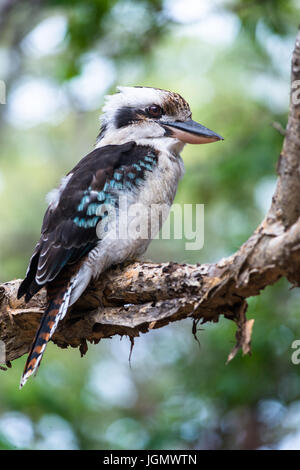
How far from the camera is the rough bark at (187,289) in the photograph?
2475mm

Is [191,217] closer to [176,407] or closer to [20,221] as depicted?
[176,407]

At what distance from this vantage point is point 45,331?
317cm

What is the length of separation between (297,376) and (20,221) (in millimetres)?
5073

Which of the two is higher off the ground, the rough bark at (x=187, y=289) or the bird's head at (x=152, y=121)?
the bird's head at (x=152, y=121)

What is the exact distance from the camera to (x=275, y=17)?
582cm

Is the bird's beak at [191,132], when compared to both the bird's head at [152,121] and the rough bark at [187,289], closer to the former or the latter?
the bird's head at [152,121]

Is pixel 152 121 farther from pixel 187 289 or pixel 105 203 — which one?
pixel 187 289

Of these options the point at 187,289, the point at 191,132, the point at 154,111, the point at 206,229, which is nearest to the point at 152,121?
the point at 154,111

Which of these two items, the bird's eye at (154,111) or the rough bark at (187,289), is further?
the bird's eye at (154,111)

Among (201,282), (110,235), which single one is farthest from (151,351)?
(201,282)

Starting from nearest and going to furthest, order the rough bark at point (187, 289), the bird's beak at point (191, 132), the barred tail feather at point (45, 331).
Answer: the rough bark at point (187, 289) → the barred tail feather at point (45, 331) → the bird's beak at point (191, 132)

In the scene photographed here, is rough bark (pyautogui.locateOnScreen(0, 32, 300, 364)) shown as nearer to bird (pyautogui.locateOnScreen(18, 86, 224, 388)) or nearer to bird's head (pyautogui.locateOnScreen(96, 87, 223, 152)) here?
bird (pyautogui.locateOnScreen(18, 86, 224, 388))

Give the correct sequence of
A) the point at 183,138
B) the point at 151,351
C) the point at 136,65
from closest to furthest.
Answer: the point at 183,138, the point at 136,65, the point at 151,351

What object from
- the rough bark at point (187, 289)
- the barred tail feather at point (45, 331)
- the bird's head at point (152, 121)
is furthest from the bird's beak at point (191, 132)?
the barred tail feather at point (45, 331)
